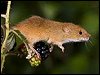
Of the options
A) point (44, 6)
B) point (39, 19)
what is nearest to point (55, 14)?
point (44, 6)

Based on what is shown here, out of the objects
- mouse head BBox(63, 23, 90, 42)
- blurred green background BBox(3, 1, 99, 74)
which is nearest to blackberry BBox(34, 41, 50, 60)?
mouse head BBox(63, 23, 90, 42)

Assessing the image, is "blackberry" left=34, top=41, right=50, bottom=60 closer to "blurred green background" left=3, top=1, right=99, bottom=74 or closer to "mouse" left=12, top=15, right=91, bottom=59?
"mouse" left=12, top=15, right=91, bottom=59

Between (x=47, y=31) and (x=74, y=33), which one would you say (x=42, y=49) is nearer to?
(x=47, y=31)

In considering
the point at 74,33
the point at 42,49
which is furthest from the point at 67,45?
the point at 42,49

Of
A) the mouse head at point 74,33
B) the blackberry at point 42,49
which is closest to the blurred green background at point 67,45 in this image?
the mouse head at point 74,33

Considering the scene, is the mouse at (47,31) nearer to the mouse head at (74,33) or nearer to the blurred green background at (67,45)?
the mouse head at (74,33)

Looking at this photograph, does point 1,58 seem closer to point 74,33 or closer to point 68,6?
point 74,33
